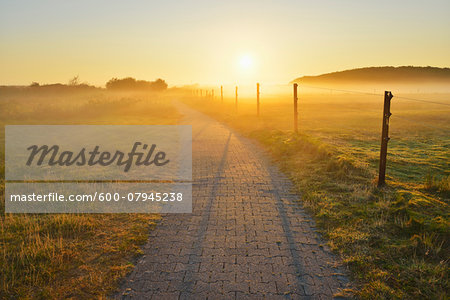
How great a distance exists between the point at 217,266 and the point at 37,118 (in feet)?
84.3

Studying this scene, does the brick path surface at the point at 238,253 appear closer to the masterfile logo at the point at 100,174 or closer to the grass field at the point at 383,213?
the grass field at the point at 383,213

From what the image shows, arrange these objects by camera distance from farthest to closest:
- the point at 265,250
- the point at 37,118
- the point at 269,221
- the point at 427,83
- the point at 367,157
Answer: the point at 427,83 → the point at 37,118 → the point at 367,157 → the point at 269,221 → the point at 265,250

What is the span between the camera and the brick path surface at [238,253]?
3230 millimetres

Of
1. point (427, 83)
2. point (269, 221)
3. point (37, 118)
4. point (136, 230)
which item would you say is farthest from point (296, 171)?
point (427, 83)

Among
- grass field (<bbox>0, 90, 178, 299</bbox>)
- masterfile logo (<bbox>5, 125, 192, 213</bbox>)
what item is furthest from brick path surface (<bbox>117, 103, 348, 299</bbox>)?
masterfile logo (<bbox>5, 125, 192, 213</bbox>)

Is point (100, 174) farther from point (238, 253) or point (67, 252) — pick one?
point (238, 253)

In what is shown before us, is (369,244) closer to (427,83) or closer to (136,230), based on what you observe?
(136,230)

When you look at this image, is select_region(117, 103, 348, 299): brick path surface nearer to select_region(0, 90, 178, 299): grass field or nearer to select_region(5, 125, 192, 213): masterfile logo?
select_region(0, 90, 178, 299): grass field

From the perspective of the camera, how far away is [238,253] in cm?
396

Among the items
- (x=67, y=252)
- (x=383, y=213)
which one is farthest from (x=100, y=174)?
(x=383, y=213)

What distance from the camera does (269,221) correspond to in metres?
4.98

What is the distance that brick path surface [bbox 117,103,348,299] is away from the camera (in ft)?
10.6

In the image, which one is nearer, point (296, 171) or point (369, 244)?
point (369, 244)

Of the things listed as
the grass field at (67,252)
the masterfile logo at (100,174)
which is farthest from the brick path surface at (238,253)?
the masterfile logo at (100,174)
